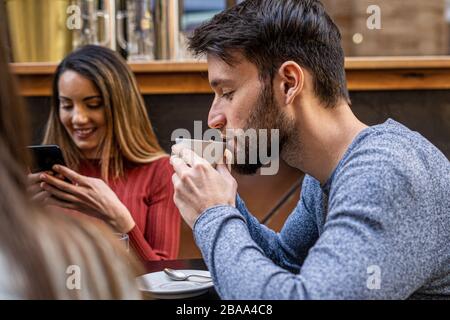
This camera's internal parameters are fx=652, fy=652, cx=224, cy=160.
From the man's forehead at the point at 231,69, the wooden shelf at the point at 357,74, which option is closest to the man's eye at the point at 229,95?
the man's forehead at the point at 231,69

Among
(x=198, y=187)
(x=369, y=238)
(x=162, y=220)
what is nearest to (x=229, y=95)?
(x=198, y=187)

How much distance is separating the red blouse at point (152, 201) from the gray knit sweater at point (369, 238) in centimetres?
95

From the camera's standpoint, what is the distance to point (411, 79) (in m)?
2.44

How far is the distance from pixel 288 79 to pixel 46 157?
0.77 metres

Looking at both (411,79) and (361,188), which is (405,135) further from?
(411,79)

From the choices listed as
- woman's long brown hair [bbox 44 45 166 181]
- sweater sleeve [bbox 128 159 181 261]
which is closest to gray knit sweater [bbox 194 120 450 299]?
sweater sleeve [bbox 128 159 181 261]

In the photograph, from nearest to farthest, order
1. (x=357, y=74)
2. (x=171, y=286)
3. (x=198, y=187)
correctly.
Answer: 1. (x=198, y=187)
2. (x=171, y=286)
3. (x=357, y=74)

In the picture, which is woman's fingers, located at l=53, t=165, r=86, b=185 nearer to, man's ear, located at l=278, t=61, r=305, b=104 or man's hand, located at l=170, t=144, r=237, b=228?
man's hand, located at l=170, t=144, r=237, b=228

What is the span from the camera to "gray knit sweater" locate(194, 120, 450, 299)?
87 cm

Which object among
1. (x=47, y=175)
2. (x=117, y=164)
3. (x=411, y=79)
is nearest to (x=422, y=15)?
(x=411, y=79)

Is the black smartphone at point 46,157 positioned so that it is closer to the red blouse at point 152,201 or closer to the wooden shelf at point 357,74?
the red blouse at point 152,201

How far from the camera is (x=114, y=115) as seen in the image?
208 cm

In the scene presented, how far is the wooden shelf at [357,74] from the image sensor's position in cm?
241

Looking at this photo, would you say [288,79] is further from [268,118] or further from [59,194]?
[59,194]
